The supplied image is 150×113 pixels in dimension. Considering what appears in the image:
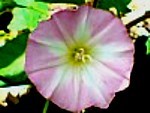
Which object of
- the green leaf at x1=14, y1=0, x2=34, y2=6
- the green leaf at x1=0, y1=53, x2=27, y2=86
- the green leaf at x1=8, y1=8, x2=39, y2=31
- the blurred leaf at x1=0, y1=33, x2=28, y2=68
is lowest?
the green leaf at x1=0, y1=53, x2=27, y2=86

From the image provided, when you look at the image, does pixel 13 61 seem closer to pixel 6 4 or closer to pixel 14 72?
pixel 14 72

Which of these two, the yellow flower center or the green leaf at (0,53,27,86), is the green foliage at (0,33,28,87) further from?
the yellow flower center

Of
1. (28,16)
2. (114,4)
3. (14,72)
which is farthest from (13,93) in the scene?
(114,4)

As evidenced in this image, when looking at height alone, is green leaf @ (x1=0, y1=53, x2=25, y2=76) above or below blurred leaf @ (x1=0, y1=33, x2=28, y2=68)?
below

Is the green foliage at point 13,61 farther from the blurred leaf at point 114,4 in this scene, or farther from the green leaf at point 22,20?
the blurred leaf at point 114,4

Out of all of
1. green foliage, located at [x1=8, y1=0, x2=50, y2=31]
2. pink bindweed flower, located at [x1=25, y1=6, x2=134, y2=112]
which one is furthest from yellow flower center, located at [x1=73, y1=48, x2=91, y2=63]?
green foliage, located at [x1=8, y1=0, x2=50, y2=31]

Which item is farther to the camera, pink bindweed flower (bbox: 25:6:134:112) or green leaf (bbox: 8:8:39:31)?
green leaf (bbox: 8:8:39:31)

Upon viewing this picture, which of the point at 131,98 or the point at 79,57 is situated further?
the point at 131,98
